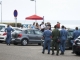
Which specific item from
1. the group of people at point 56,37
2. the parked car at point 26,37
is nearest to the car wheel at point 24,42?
the parked car at point 26,37

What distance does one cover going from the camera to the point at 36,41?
32.4 m

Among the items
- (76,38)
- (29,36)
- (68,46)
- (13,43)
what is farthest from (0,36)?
(76,38)

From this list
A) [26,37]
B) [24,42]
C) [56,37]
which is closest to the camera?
[56,37]

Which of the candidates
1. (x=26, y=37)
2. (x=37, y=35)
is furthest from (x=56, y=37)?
(x=37, y=35)

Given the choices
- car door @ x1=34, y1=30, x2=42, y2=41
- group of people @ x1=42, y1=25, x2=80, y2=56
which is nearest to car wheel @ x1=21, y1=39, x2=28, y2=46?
car door @ x1=34, y1=30, x2=42, y2=41

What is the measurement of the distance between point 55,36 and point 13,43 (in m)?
11.2

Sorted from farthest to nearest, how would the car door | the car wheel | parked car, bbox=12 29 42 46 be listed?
the car door → the car wheel → parked car, bbox=12 29 42 46

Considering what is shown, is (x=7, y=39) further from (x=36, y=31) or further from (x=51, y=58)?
(x=51, y=58)

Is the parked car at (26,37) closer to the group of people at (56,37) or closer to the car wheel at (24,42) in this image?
the car wheel at (24,42)

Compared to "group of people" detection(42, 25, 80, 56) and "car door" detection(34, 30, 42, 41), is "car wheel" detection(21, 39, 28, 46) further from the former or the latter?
"group of people" detection(42, 25, 80, 56)

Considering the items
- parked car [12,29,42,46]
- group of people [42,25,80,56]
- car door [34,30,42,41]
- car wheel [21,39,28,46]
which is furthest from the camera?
car door [34,30,42,41]

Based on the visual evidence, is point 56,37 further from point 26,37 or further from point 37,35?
point 37,35

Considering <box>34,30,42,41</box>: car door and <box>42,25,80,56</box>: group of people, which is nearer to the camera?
<box>42,25,80,56</box>: group of people

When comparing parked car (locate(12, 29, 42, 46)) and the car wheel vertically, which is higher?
parked car (locate(12, 29, 42, 46))
